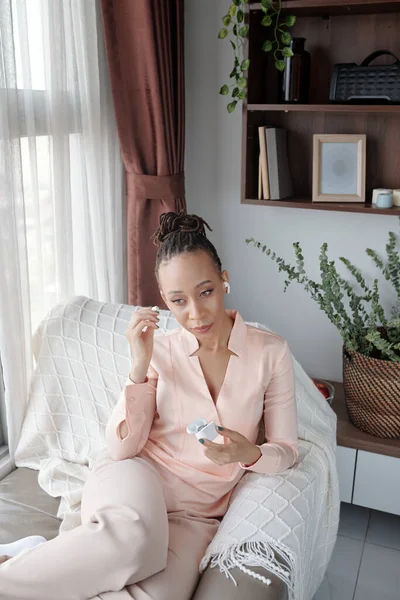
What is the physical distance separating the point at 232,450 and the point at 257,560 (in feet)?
0.75

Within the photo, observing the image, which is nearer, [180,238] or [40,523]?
[180,238]

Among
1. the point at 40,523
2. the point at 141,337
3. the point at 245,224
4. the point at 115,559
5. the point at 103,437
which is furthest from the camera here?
the point at 245,224

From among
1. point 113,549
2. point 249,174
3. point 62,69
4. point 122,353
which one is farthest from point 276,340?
point 62,69

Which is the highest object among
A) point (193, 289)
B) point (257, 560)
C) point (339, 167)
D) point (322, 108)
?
point (322, 108)

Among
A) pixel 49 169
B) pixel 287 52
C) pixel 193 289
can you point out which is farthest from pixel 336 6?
pixel 193 289

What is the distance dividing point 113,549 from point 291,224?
4.91 feet

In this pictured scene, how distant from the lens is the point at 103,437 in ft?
5.77

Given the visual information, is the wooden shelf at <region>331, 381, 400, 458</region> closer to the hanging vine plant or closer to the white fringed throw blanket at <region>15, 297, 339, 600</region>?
the white fringed throw blanket at <region>15, 297, 339, 600</region>

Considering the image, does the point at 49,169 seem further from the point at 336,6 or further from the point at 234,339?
the point at 336,6

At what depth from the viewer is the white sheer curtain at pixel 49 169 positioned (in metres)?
1.70

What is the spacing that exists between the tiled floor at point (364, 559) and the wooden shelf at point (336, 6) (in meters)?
1.70

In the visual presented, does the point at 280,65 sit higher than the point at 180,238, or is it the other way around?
the point at 280,65

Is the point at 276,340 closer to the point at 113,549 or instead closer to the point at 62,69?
the point at 113,549

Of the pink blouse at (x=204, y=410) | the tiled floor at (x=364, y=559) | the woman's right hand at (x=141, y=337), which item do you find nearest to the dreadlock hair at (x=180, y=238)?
the woman's right hand at (x=141, y=337)
